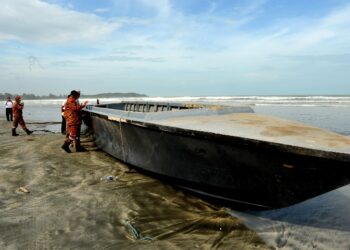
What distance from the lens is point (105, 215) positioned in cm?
405

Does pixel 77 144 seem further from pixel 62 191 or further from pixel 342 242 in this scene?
pixel 342 242

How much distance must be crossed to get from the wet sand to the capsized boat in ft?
1.25

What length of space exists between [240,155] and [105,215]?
1847 mm

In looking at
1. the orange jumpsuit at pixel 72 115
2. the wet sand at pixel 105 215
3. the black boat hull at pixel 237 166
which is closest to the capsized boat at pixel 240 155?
the black boat hull at pixel 237 166

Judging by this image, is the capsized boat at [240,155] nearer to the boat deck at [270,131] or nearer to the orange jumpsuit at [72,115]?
the boat deck at [270,131]

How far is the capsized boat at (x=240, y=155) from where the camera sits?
3.21m

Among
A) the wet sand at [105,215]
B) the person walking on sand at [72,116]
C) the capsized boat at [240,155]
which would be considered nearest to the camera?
the capsized boat at [240,155]

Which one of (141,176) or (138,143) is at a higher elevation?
(138,143)

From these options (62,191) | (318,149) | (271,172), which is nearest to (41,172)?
(62,191)

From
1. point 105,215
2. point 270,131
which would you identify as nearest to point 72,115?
point 105,215

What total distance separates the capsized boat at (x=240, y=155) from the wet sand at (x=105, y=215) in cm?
38

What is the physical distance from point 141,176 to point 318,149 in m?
3.49

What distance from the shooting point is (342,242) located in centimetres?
346

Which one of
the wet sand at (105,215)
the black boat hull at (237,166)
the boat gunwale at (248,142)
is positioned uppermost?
the boat gunwale at (248,142)
